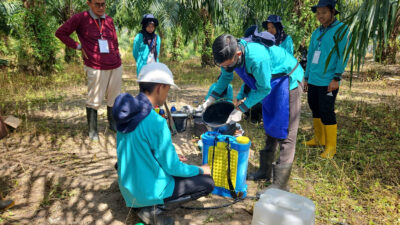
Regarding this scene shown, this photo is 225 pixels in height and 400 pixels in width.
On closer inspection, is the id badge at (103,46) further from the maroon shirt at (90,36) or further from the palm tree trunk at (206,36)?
the palm tree trunk at (206,36)

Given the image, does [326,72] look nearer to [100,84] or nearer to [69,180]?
[100,84]

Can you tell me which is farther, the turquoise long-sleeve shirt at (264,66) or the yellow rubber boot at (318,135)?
the yellow rubber boot at (318,135)

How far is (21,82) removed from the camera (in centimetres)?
668

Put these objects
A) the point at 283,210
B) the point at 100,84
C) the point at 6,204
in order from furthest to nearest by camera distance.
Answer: the point at 100,84 → the point at 6,204 → the point at 283,210

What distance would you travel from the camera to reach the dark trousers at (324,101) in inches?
126

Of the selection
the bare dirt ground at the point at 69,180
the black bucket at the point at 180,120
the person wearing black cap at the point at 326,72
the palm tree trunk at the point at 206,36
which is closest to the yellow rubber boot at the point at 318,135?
the person wearing black cap at the point at 326,72

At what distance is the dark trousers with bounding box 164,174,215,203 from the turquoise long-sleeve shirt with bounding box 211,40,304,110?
0.73m

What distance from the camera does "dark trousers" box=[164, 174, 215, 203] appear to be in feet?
6.62

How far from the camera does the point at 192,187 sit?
6.79 feet

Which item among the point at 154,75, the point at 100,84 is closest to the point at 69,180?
the point at 100,84

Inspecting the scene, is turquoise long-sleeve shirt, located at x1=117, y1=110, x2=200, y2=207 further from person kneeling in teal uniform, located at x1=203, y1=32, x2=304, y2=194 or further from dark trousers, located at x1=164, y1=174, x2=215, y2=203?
person kneeling in teal uniform, located at x1=203, y1=32, x2=304, y2=194

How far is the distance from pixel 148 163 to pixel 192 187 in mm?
433

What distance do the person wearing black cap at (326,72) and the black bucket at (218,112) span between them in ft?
→ 4.25

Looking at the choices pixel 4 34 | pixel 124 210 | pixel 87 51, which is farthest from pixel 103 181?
pixel 4 34
